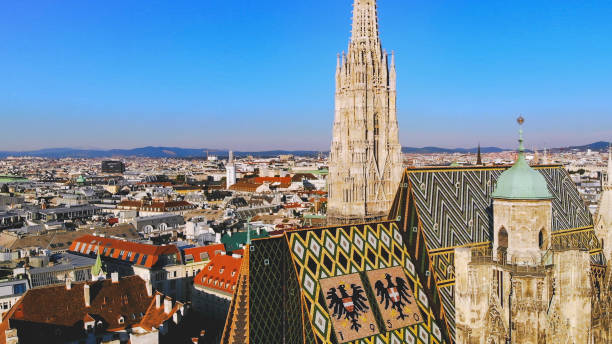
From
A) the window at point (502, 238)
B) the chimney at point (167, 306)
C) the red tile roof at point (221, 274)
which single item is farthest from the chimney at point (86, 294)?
the window at point (502, 238)

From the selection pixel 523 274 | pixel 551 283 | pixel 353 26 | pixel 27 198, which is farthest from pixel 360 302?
pixel 27 198

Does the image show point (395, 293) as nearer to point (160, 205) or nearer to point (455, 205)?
point (455, 205)

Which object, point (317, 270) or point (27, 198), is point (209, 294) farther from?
point (27, 198)

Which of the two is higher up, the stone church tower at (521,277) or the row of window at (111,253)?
the stone church tower at (521,277)

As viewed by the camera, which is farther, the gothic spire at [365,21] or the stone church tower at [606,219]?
the gothic spire at [365,21]

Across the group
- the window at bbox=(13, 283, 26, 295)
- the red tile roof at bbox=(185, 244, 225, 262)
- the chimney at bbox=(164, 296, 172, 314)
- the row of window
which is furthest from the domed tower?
the row of window

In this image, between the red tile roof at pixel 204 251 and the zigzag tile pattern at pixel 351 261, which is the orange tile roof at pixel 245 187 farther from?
the zigzag tile pattern at pixel 351 261
